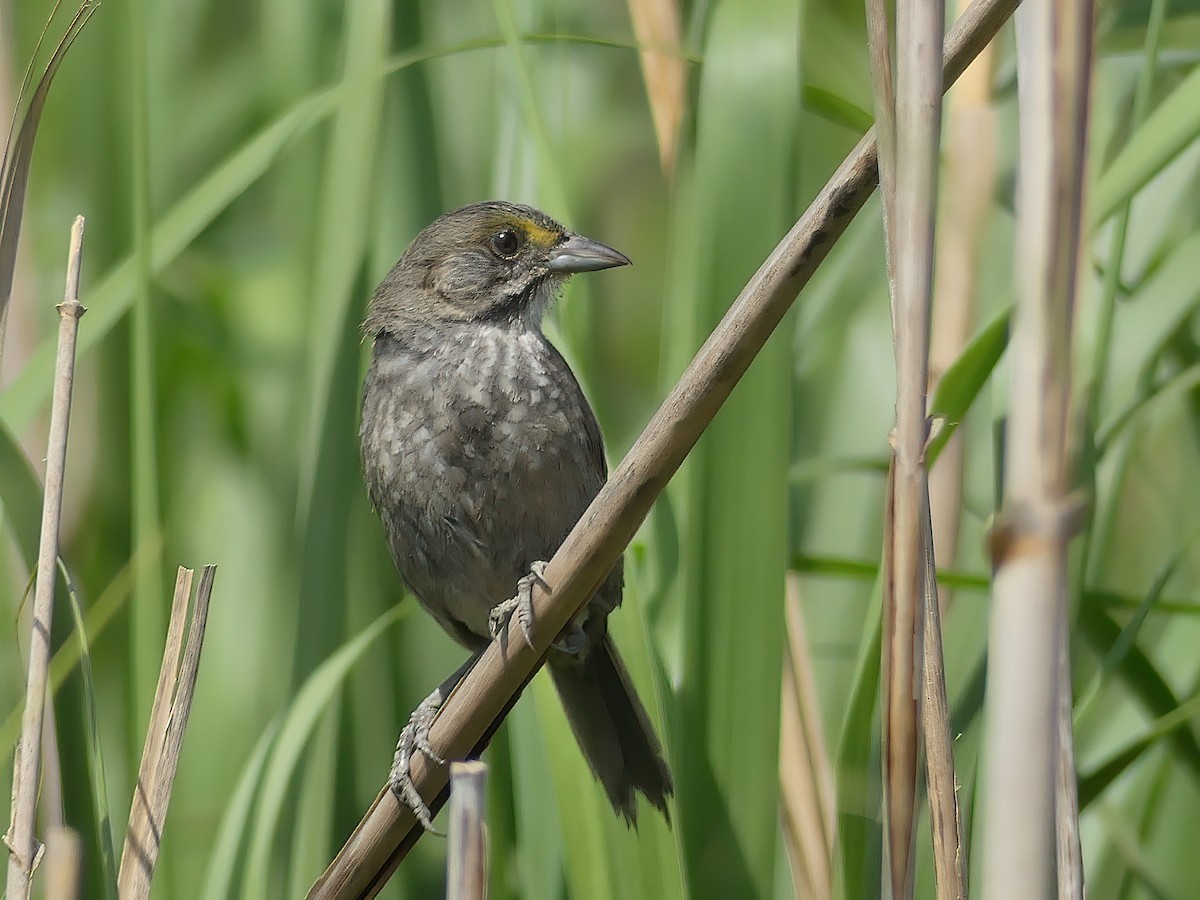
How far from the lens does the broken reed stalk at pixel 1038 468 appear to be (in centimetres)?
104

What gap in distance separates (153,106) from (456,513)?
3.38ft

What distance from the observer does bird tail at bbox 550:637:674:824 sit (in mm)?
2135

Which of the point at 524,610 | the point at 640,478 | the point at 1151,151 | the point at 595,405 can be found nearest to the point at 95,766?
the point at 524,610

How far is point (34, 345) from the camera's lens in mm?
2740

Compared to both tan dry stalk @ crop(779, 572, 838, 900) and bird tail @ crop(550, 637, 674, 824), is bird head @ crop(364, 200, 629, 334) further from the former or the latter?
tan dry stalk @ crop(779, 572, 838, 900)

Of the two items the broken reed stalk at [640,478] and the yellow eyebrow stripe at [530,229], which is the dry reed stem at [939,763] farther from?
the yellow eyebrow stripe at [530,229]

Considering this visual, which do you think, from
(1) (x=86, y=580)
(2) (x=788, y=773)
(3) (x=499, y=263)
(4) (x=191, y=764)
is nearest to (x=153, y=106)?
(3) (x=499, y=263)

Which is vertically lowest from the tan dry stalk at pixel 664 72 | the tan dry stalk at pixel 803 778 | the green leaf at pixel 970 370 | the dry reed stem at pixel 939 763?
the tan dry stalk at pixel 803 778

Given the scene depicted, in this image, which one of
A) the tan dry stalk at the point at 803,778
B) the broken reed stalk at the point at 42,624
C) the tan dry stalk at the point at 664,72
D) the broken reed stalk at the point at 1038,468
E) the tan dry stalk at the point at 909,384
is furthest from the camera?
the tan dry stalk at the point at 664,72

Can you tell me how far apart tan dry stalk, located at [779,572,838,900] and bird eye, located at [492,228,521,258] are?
90cm

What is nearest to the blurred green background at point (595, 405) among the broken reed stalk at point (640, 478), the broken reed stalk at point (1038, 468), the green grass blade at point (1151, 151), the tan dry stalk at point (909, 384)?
the green grass blade at point (1151, 151)

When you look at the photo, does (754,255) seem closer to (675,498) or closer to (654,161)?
(675,498)

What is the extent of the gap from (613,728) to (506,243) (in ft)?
3.15

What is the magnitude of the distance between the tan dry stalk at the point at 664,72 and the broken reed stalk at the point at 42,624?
1.04 meters
